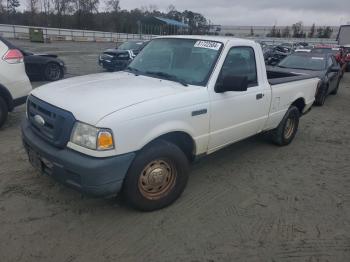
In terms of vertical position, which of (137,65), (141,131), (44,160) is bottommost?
(44,160)

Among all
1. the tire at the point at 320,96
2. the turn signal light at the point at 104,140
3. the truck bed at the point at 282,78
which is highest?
the truck bed at the point at 282,78

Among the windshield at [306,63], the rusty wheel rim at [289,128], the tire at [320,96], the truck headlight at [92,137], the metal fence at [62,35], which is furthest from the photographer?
the metal fence at [62,35]

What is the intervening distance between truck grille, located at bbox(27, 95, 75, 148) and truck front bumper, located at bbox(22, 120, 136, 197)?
100 millimetres

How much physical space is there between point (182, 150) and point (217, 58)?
1.21 metres

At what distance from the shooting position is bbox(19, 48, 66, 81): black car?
11.5 meters

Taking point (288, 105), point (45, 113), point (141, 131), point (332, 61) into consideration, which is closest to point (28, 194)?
point (45, 113)

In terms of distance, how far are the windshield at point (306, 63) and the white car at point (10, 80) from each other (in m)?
8.04

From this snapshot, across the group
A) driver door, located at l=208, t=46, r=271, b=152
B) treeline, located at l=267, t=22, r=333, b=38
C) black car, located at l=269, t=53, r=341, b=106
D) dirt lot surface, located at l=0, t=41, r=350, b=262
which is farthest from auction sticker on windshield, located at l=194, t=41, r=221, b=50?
treeline, located at l=267, t=22, r=333, b=38

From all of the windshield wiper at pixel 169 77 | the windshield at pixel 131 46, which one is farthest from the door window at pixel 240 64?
the windshield at pixel 131 46

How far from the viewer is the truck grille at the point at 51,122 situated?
3.07m

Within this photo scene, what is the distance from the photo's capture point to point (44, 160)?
3.27m

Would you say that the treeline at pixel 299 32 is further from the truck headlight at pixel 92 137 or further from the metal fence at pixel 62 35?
the truck headlight at pixel 92 137

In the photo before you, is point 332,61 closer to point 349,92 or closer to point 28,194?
point 349,92

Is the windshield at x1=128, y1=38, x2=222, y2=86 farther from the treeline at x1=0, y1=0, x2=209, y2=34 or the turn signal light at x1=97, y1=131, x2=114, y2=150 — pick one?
the treeline at x1=0, y1=0, x2=209, y2=34
